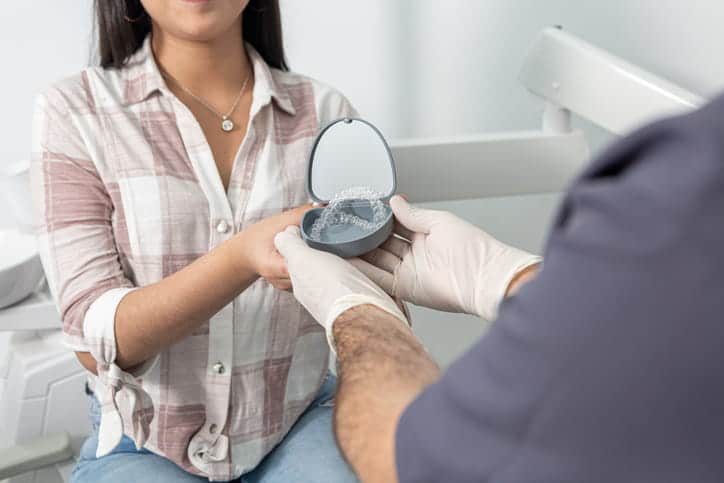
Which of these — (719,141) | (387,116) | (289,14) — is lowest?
(387,116)

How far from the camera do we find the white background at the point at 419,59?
1815mm

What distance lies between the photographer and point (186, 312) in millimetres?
1238

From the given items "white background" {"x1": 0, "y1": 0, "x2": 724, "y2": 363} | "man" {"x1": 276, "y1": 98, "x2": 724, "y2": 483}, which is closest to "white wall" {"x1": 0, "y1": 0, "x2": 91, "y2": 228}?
"white background" {"x1": 0, "y1": 0, "x2": 724, "y2": 363}

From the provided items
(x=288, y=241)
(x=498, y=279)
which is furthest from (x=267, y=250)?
(x=498, y=279)

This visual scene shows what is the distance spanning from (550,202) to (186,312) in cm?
88

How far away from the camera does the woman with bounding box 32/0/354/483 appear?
1265mm

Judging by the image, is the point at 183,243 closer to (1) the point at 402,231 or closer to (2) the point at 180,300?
(2) the point at 180,300

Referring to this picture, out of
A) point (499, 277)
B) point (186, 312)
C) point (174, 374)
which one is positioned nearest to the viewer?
point (499, 277)

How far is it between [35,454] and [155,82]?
2.00 ft

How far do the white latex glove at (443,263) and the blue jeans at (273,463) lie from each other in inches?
9.1

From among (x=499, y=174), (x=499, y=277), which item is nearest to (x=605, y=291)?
(x=499, y=277)

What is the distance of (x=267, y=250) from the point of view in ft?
3.90

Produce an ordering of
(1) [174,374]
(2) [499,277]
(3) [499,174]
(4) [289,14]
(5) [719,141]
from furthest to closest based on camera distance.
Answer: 1. (4) [289,14]
2. (3) [499,174]
3. (1) [174,374]
4. (2) [499,277]
5. (5) [719,141]

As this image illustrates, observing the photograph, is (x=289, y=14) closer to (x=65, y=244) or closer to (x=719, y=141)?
(x=65, y=244)
